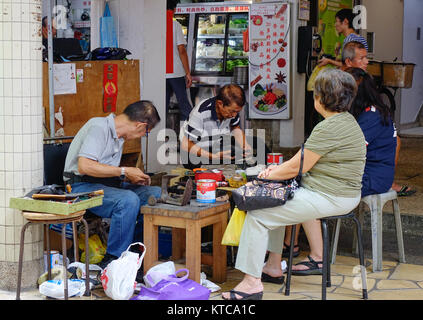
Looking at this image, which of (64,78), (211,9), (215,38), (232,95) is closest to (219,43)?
(215,38)

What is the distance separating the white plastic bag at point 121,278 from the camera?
4.45 metres

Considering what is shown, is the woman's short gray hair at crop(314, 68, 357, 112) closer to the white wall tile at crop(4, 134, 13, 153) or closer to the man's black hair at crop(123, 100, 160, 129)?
the man's black hair at crop(123, 100, 160, 129)

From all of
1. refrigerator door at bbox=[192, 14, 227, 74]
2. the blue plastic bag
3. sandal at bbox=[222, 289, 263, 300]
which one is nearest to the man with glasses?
sandal at bbox=[222, 289, 263, 300]

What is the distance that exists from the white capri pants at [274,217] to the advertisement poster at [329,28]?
22.0 feet

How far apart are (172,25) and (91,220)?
4.30 metres

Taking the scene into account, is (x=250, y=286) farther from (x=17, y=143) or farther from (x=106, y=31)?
(x=106, y=31)

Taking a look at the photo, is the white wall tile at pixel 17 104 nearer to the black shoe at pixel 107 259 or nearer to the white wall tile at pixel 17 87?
the white wall tile at pixel 17 87

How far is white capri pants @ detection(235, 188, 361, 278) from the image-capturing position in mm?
4441

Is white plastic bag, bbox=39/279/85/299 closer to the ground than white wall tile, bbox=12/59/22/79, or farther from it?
closer to the ground

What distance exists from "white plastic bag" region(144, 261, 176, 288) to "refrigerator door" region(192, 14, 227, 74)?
6228 mm

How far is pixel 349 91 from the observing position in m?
4.46

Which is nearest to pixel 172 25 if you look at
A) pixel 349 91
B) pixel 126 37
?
pixel 126 37
